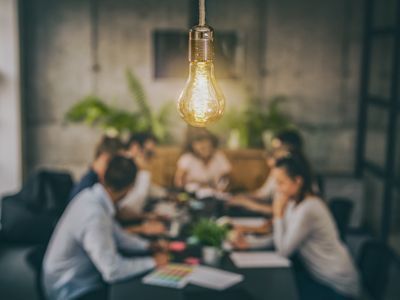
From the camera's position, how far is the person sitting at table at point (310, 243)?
14.6ft

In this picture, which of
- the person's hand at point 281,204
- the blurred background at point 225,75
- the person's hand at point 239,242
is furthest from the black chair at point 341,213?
the blurred background at point 225,75

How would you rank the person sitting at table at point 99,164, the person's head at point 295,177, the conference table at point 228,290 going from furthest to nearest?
the person sitting at table at point 99,164 < the person's head at point 295,177 < the conference table at point 228,290

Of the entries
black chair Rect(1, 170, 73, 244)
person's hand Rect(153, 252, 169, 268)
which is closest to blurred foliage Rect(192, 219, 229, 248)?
person's hand Rect(153, 252, 169, 268)

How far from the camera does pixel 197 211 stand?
5.40m

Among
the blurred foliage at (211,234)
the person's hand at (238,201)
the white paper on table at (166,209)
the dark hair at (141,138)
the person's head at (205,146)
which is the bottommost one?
the white paper on table at (166,209)

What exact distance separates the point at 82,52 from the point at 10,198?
273 centimetres

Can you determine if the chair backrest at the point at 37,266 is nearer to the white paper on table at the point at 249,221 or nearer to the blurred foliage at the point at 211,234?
the blurred foliage at the point at 211,234

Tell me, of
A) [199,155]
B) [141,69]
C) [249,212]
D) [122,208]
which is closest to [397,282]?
[249,212]

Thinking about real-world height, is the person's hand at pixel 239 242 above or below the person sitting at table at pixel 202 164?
below

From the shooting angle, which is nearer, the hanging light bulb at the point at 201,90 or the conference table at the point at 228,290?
the hanging light bulb at the point at 201,90

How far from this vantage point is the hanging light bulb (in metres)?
2.66

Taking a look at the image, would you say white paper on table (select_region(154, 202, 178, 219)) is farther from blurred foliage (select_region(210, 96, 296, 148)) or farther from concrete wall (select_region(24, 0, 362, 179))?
concrete wall (select_region(24, 0, 362, 179))

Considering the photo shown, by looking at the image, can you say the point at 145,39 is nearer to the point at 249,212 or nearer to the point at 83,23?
the point at 83,23

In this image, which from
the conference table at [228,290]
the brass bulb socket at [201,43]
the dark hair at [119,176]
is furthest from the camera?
the dark hair at [119,176]
